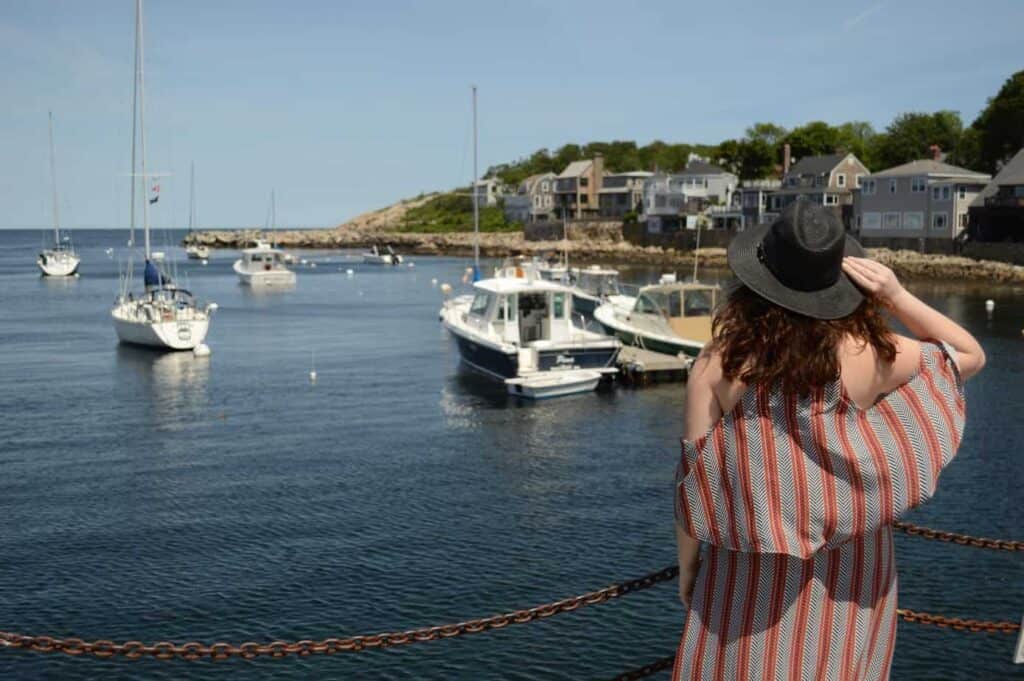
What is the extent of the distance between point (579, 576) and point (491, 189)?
180718 mm

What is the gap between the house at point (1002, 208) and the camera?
77250 millimetres

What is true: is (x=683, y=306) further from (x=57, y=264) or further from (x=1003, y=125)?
(x=57, y=264)

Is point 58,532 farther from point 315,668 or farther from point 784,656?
point 784,656

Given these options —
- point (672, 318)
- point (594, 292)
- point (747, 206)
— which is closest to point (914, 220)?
point (747, 206)

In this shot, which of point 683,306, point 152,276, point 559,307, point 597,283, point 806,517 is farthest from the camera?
point 597,283

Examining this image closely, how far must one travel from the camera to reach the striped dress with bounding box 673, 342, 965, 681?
8.86 feet

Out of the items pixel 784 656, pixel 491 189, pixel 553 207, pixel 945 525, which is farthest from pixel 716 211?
pixel 784 656

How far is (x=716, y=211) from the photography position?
379 ft

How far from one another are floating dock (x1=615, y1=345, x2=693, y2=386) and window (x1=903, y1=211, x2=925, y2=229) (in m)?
59.2

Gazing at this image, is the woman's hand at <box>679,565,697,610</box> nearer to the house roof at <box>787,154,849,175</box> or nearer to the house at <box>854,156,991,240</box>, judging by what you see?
the house at <box>854,156,991,240</box>

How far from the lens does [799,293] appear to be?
2.79 metres

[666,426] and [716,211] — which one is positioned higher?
[716,211]

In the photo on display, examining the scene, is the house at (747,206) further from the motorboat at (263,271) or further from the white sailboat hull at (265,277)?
the motorboat at (263,271)

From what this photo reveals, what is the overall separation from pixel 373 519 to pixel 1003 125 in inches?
3554
